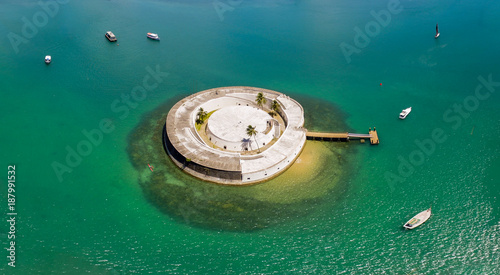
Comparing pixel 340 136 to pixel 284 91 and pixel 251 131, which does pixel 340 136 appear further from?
pixel 284 91

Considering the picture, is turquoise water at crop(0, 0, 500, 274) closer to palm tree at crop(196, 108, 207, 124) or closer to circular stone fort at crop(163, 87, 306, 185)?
circular stone fort at crop(163, 87, 306, 185)

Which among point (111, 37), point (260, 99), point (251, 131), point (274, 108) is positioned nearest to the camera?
point (251, 131)

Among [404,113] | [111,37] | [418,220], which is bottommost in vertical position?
[418,220]

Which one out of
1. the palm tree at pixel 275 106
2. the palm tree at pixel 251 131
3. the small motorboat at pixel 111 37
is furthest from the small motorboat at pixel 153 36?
the palm tree at pixel 251 131

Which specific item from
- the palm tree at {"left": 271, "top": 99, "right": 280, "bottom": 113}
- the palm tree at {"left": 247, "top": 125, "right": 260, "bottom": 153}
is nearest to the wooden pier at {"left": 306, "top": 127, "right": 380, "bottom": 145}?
the palm tree at {"left": 271, "top": 99, "right": 280, "bottom": 113}

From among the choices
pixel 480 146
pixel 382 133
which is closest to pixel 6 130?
pixel 382 133

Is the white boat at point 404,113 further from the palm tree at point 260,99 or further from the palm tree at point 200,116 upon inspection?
the palm tree at point 200,116

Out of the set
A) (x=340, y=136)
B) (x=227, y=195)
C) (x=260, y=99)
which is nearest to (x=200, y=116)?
(x=260, y=99)
